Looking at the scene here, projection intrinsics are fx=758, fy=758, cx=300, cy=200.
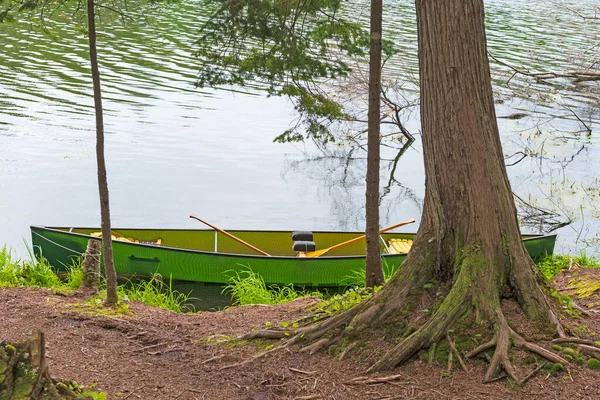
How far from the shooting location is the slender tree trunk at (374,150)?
5977mm

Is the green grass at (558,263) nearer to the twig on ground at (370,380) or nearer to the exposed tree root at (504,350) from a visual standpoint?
the exposed tree root at (504,350)

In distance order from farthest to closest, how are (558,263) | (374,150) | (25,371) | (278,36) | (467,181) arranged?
1. (558,263)
2. (278,36)
3. (374,150)
4. (467,181)
5. (25,371)

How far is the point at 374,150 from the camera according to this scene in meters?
6.15

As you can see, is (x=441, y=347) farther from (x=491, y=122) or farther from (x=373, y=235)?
(x=373, y=235)

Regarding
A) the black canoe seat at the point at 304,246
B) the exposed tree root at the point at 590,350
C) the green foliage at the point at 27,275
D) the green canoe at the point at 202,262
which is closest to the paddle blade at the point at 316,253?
the black canoe seat at the point at 304,246

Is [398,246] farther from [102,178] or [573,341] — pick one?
[573,341]

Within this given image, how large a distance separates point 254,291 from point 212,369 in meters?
4.34

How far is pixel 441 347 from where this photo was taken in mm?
4508

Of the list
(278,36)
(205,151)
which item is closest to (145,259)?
(278,36)

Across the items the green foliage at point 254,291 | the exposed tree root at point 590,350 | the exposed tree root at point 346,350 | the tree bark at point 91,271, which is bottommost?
the green foliage at point 254,291

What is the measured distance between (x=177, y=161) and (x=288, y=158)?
8.80ft

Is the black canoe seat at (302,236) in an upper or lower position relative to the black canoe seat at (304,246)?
upper

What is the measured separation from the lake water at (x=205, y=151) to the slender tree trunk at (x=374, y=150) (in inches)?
261

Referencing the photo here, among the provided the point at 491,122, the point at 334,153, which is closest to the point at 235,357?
the point at 491,122
